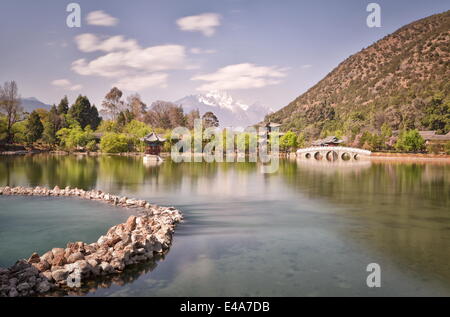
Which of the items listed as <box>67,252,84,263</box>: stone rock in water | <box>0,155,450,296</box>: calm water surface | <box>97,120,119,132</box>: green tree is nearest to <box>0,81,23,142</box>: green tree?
<box>97,120,119,132</box>: green tree

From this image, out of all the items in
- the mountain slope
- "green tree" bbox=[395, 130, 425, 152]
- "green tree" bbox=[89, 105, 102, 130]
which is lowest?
"green tree" bbox=[395, 130, 425, 152]

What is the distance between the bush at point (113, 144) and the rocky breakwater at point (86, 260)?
155 feet

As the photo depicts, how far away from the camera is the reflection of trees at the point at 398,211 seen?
1027cm

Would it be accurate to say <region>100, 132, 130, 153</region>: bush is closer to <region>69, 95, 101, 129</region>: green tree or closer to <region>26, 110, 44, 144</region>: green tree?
<region>26, 110, 44, 144</region>: green tree

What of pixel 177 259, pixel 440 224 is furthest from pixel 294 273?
pixel 440 224

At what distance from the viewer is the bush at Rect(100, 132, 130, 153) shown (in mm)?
57125

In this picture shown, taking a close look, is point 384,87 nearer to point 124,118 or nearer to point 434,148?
point 434,148

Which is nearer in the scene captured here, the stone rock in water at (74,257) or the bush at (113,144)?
the stone rock in water at (74,257)

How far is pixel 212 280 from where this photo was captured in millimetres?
8406

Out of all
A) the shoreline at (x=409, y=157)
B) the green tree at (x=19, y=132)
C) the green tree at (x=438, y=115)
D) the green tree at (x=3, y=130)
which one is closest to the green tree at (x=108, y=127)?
the green tree at (x=19, y=132)

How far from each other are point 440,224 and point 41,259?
1252 cm

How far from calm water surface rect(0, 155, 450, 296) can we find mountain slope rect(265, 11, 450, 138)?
50.5 metres

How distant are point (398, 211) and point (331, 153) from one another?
4380 centimetres

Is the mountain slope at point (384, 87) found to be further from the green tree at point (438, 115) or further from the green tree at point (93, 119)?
the green tree at point (93, 119)
